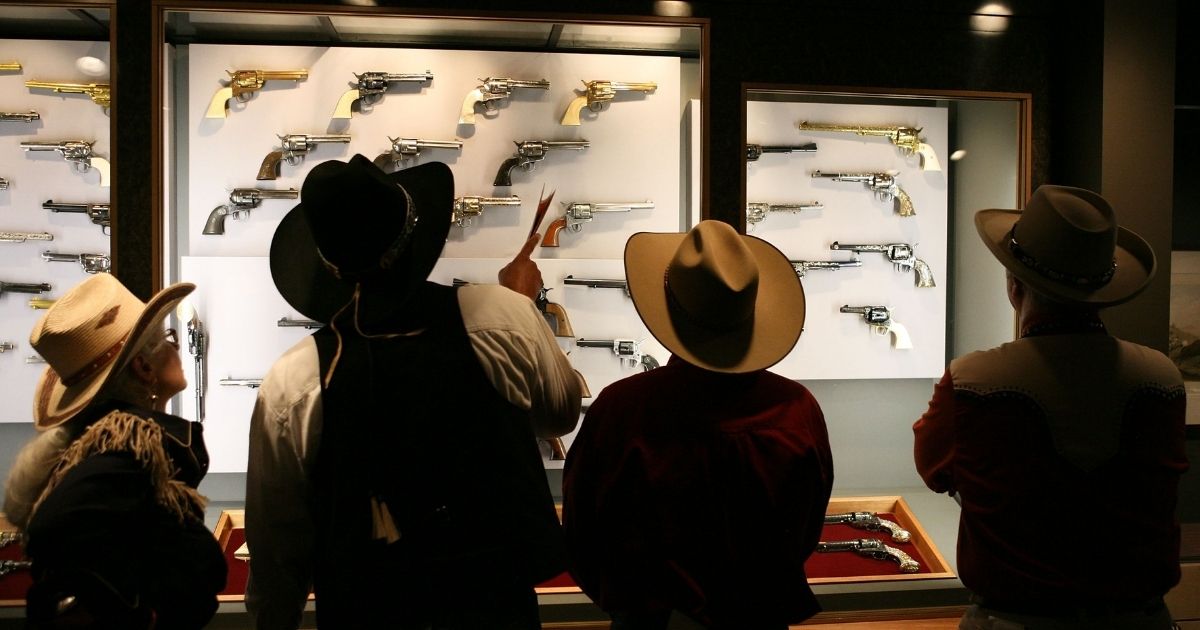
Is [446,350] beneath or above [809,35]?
beneath

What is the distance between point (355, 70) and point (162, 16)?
0.70 m

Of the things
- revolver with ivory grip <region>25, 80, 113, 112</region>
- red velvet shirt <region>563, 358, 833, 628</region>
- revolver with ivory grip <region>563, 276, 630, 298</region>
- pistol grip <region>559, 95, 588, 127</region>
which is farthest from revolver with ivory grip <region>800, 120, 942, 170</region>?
revolver with ivory grip <region>25, 80, 113, 112</region>

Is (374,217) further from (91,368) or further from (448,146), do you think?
(448,146)

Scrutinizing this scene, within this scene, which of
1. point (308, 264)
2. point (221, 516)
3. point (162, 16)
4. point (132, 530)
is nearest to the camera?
point (132, 530)

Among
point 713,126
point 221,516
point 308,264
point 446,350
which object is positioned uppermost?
point 713,126

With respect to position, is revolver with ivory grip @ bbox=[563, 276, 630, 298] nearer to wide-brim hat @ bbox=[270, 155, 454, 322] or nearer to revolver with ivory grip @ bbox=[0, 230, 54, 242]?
wide-brim hat @ bbox=[270, 155, 454, 322]

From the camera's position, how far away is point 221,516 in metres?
3.22

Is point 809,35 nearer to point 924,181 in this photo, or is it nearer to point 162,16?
point 924,181

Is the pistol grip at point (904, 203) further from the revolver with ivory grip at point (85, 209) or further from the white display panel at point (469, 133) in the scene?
the revolver with ivory grip at point (85, 209)

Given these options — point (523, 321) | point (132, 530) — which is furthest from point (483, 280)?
point (132, 530)

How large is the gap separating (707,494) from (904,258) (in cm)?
231

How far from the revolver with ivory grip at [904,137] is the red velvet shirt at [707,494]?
2117 mm

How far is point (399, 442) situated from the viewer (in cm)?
172

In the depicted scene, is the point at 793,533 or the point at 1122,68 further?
the point at 1122,68
